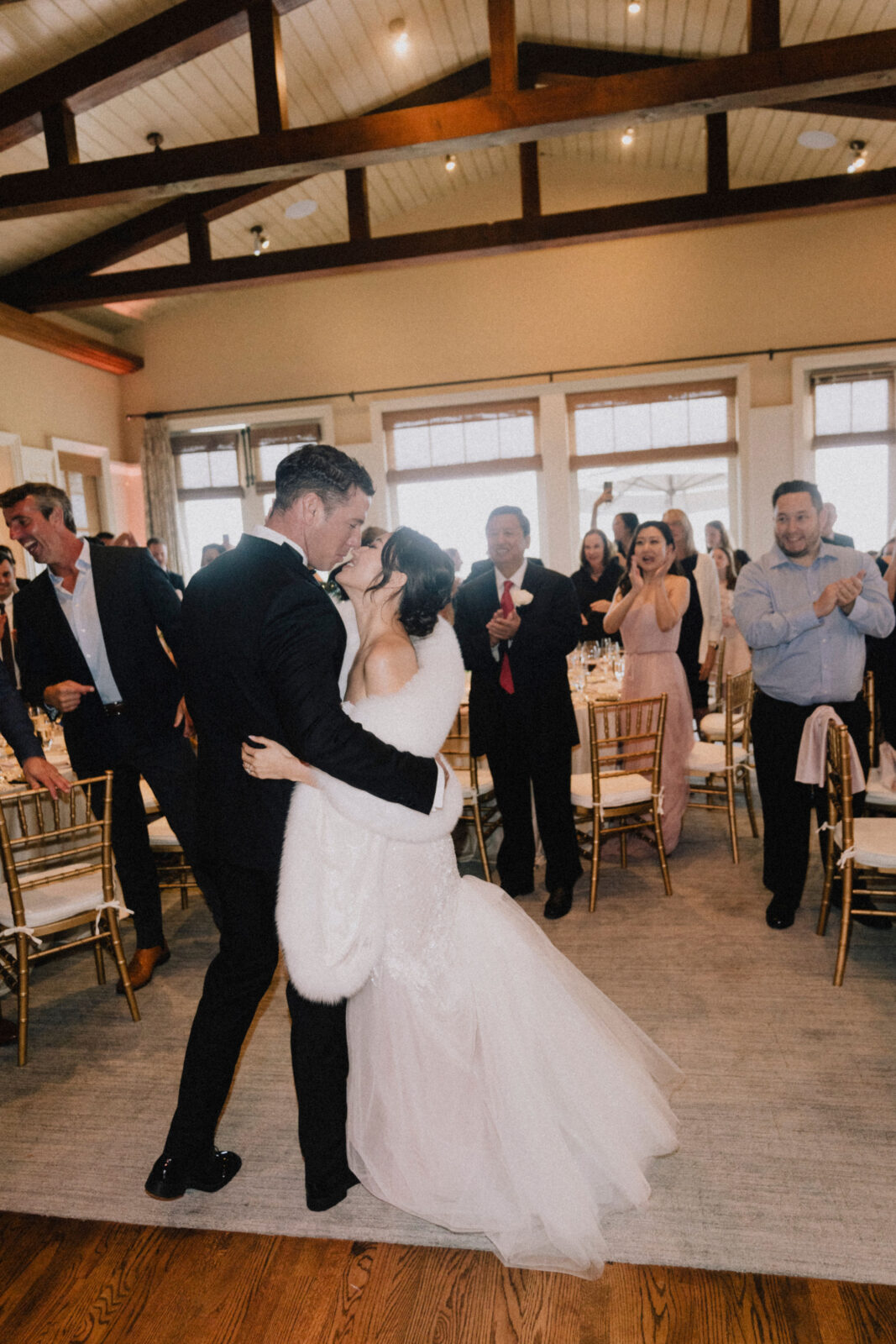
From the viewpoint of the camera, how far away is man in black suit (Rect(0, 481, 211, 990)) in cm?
323

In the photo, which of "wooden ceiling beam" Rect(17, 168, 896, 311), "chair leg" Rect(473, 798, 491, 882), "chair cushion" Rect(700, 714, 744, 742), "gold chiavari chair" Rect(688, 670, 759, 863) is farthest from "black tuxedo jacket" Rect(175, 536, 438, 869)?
"wooden ceiling beam" Rect(17, 168, 896, 311)

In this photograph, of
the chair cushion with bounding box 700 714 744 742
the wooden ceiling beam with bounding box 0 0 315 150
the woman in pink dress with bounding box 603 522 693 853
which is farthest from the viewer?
the wooden ceiling beam with bounding box 0 0 315 150

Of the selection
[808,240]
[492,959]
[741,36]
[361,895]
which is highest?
[741,36]

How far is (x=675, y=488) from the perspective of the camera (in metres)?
9.81

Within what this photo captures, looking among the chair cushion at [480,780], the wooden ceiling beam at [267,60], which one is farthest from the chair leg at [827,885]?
the wooden ceiling beam at [267,60]

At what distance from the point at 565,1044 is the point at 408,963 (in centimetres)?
43

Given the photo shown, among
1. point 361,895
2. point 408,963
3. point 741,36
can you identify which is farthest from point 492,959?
point 741,36

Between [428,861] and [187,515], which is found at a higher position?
[187,515]

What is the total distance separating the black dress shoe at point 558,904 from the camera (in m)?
3.79

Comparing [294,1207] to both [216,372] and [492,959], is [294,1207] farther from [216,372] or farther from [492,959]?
[216,372]

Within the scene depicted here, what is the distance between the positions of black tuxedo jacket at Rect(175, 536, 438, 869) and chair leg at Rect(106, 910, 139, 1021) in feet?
4.18

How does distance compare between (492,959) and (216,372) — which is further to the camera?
(216,372)

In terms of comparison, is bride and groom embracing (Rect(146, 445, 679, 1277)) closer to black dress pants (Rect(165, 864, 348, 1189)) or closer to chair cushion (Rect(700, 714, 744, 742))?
black dress pants (Rect(165, 864, 348, 1189))

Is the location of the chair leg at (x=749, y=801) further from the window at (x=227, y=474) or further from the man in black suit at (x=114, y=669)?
the window at (x=227, y=474)
